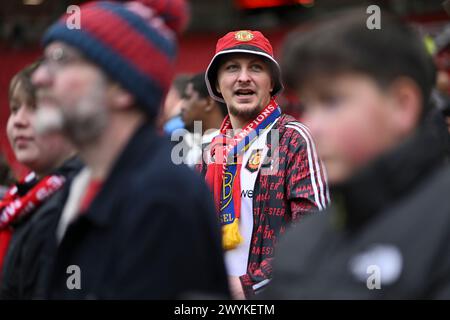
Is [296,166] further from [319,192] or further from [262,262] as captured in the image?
[262,262]

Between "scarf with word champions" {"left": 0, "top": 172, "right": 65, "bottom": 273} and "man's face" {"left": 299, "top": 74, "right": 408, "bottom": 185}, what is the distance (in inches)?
53.4

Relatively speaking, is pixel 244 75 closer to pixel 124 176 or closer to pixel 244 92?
pixel 244 92

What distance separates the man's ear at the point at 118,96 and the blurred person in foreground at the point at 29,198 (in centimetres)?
57

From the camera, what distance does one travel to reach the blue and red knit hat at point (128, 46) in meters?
2.35

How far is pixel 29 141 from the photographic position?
341 centimetres

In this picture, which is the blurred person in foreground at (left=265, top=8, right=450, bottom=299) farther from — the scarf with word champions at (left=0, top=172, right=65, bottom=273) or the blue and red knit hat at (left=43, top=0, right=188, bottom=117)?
the scarf with word champions at (left=0, top=172, right=65, bottom=273)

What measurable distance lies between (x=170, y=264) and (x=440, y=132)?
2.29 metres

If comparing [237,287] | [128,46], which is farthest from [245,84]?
[128,46]

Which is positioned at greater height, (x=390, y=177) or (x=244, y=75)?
(x=244, y=75)

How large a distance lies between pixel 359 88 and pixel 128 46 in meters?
0.69

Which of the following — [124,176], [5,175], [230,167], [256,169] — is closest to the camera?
[124,176]

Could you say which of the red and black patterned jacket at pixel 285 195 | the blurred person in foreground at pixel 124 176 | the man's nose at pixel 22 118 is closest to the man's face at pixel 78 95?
the blurred person in foreground at pixel 124 176

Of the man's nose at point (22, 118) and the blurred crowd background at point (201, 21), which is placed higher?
the blurred crowd background at point (201, 21)

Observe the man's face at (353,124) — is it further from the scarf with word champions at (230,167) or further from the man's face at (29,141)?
the scarf with word champions at (230,167)
